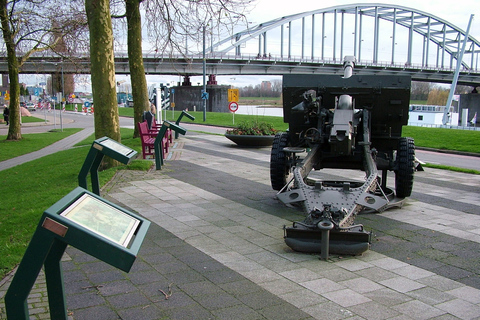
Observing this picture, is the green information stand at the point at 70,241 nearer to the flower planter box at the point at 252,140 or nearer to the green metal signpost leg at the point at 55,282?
the green metal signpost leg at the point at 55,282

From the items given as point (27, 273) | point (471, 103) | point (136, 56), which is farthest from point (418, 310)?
point (471, 103)

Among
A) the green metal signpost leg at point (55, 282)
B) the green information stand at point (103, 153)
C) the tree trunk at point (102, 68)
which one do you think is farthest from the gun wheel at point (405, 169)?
the tree trunk at point (102, 68)

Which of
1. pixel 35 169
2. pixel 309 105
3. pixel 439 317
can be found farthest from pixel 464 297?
pixel 35 169

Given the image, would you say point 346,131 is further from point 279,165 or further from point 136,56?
point 136,56

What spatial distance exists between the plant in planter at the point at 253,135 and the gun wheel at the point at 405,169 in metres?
8.44

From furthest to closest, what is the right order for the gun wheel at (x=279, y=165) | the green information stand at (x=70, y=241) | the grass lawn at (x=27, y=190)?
the gun wheel at (x=279, y=165)
the grass lawn at (x=27, y=190)
the green information stand at (x=70, y=241)

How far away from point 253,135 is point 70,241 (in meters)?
13.9

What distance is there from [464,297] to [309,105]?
12.3 ft

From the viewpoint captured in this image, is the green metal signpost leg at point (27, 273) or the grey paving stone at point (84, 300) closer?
the green metal signpost leg at point (27, 273)

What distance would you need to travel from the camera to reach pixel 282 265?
4801 mm

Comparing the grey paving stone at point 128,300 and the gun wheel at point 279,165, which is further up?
the gun wheel at point 279,165

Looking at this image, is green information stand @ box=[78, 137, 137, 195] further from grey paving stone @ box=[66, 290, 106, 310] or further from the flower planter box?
the flower planter box

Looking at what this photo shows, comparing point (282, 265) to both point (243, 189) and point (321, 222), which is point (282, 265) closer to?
point (321, 222)

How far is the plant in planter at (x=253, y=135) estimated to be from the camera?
16.0 metres
